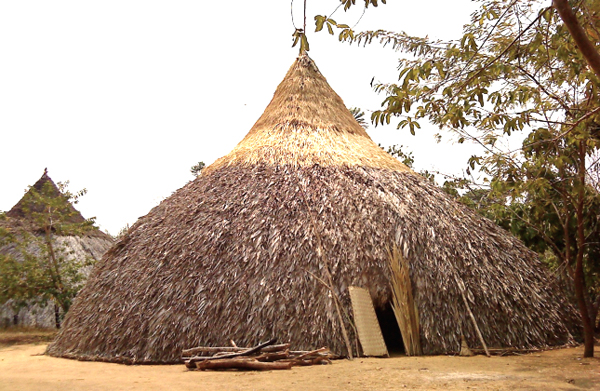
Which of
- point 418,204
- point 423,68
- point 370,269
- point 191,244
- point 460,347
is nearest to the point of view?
point 423,68

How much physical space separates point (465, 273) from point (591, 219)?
222 cm

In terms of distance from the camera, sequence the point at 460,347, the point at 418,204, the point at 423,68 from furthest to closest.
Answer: the point at 418,204, the point at 460,347, the point at 423,68

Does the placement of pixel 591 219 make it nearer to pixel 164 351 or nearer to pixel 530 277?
pixel 530 277

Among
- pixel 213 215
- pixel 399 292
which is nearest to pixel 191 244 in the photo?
pixel 213 215

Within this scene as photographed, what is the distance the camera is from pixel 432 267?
6.79 m

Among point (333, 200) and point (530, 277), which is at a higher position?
point (333, 200)

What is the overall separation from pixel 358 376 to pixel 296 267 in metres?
2.00

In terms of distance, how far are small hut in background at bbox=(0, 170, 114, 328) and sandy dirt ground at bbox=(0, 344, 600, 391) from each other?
19.1ft

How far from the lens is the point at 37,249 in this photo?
1280 centimetres

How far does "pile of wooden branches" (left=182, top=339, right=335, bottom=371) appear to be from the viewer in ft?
17.7

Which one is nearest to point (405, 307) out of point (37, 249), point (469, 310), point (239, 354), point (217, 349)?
point (469, 310)

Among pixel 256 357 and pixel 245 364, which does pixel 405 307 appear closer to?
pixel 256 357

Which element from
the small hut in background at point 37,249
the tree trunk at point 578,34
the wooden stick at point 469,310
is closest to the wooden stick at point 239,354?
the wooden stick at point 469,310

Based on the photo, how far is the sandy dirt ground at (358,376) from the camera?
4410mm
